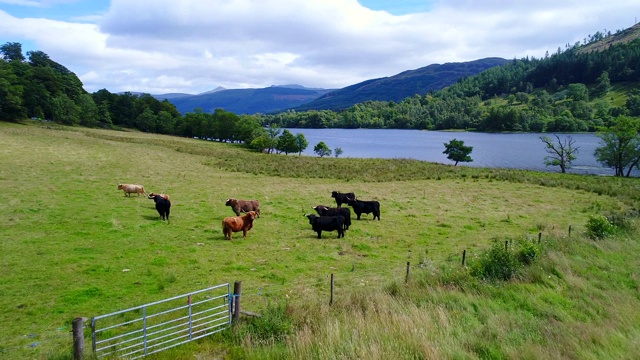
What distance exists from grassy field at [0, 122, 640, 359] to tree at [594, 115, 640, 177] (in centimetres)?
4480

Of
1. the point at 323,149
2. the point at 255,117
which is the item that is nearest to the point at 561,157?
the point at 323,149

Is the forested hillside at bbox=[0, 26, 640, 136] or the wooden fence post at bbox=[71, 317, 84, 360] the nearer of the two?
the wooden fence post at bbox=[71, 317, 84, 360]

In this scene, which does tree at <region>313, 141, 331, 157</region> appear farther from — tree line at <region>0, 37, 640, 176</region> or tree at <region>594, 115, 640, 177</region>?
tree at <region>594, 115, 640, 177</region>

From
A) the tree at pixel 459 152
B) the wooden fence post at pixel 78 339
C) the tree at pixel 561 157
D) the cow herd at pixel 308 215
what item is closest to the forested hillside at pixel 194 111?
the tree at pixel 459 152

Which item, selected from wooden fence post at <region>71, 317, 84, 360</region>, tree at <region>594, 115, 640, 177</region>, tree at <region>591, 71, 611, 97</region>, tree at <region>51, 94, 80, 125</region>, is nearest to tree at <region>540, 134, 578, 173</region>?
tree at <region>594, 115, 640, 177</region>

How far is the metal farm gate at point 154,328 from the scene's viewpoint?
7.43m

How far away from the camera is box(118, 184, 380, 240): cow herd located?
17344 mm

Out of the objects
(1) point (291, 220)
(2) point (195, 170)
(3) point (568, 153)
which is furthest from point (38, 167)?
(3) point (568, 153)

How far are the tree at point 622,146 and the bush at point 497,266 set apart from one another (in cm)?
6675

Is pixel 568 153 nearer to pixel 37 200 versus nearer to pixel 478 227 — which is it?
pixel 478 227

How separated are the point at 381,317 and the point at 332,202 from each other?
61.5 feet

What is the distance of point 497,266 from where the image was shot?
12.0 metres

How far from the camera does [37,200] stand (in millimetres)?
21594

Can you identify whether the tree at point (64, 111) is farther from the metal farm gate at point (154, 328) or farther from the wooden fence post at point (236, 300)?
the wooden fence post at point (236, 300)
